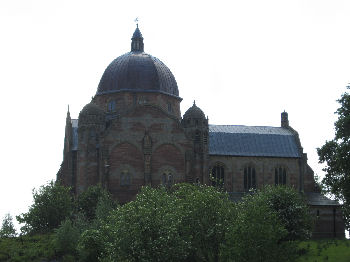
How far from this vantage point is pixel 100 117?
3147 inches

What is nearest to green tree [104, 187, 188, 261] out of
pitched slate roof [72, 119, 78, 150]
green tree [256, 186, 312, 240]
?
green tree [256, 186, 312, 240]

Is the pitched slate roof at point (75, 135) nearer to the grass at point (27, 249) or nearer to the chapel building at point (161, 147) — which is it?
the chapel building at point (161, 147)

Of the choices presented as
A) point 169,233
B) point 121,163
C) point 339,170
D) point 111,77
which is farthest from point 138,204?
point 111,77

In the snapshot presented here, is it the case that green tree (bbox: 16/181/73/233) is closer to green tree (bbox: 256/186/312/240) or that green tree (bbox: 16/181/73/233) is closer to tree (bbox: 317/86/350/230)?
green tree (bbox: 256/186/312/240)

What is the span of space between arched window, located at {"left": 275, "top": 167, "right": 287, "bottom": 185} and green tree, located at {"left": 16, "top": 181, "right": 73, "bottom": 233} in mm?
29856

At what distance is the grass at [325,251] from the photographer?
58.4m

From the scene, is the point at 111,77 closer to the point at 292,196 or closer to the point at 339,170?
the point at 292,196

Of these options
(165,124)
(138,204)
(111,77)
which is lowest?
(138,204)

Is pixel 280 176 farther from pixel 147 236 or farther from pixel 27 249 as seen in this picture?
pixel 147 236

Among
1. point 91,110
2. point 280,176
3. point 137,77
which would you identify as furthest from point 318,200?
point 91,110

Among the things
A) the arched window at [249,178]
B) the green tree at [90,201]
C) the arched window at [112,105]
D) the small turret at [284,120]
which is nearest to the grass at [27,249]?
the green tree at [90,201]

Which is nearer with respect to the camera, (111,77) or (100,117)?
(100,117)

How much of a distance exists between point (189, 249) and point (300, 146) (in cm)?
4124

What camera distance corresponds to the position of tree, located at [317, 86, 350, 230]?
58.4 m
